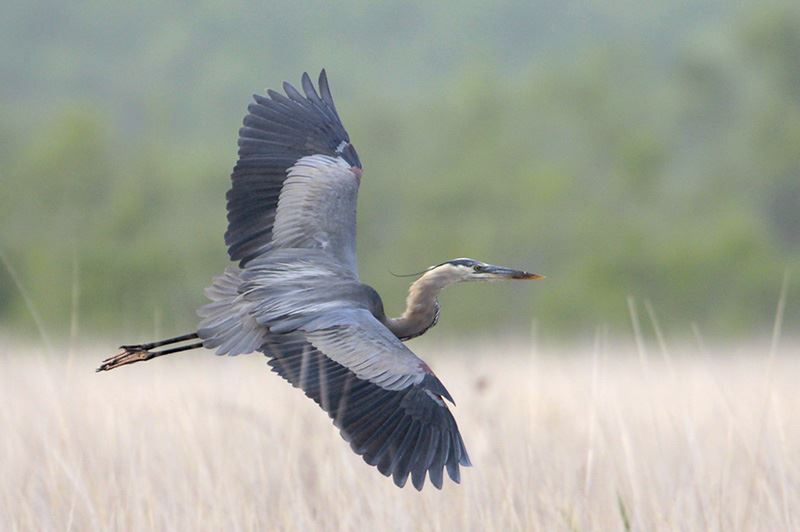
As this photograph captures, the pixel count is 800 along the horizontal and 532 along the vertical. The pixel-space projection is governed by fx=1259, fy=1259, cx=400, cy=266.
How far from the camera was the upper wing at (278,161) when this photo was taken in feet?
16.5

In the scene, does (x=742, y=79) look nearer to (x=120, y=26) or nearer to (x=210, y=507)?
(x=210, y=507)

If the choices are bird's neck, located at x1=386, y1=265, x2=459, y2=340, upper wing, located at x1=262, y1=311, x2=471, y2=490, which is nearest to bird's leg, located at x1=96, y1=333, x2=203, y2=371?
upper wing, located at x1=262, y1=311, x2=471, y2=490

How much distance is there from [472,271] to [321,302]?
817mm

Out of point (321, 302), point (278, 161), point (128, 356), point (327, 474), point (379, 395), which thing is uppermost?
point (278, 161)

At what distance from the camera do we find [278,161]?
5.23 meters

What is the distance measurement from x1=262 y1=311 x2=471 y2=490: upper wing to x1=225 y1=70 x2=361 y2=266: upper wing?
2.49 ft

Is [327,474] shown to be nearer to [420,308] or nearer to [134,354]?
[420,308]

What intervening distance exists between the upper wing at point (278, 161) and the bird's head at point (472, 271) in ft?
1.29

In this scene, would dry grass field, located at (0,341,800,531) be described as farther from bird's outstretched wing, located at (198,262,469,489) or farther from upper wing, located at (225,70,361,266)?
upper wing, located at (225,70,361,266)

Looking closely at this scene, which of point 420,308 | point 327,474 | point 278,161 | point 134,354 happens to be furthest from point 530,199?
point 327,474

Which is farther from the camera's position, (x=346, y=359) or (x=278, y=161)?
(x=278, y=161)

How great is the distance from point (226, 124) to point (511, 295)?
191ft

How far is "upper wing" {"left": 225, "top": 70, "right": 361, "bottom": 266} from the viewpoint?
198 inches

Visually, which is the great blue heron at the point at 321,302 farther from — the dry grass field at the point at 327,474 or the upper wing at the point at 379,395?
the dry grass field at the point at 327,474
